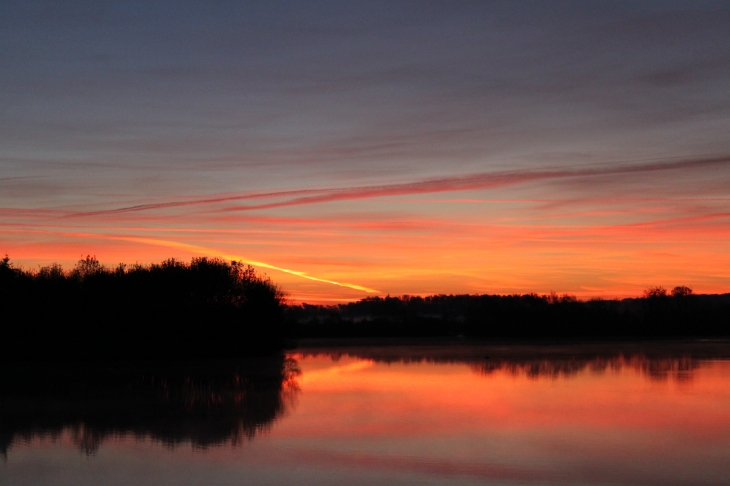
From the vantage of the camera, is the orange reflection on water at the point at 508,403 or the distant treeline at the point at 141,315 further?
the distant treeline at the point at 141,315

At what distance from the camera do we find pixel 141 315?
49125 millimetres

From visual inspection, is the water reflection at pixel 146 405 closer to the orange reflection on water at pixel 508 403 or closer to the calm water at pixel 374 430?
the calm water at pixel 374 430

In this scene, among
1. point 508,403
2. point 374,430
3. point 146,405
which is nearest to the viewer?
point 374,430

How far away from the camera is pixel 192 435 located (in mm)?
15102

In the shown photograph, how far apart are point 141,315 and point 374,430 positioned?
1425 inches

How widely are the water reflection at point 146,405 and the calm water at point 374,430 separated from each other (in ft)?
0.20

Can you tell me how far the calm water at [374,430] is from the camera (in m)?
11.5

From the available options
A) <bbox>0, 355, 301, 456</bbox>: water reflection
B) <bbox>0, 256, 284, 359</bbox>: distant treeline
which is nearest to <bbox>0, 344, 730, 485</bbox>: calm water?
<bbox>0, 355, 301, 456</bbox>: water reflection

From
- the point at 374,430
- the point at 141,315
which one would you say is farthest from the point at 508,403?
the point at 141,315

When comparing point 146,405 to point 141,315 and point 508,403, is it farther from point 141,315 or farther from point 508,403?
point 141,315

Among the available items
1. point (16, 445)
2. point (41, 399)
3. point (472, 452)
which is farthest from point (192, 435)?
point (41, 399)

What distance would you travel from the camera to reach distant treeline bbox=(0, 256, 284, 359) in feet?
158

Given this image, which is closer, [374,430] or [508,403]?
[374,430]

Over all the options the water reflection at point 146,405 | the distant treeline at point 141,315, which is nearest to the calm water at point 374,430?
the water reflection at point 146,405
